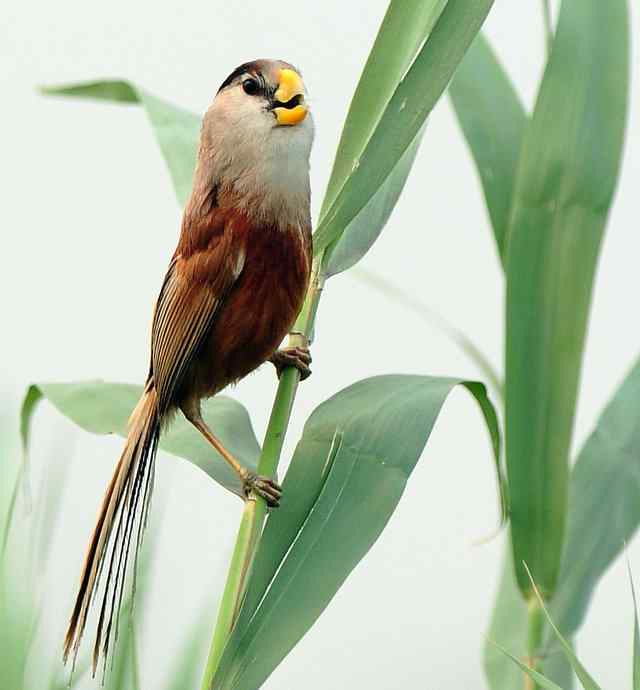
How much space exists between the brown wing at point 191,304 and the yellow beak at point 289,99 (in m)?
0.15

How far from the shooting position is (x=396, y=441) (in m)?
0.97

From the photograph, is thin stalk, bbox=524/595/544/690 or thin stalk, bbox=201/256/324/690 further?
thin stalk, bbox=524/595/544/690

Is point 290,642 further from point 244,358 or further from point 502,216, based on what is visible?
point 502,216

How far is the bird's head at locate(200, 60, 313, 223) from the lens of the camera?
1034 mm

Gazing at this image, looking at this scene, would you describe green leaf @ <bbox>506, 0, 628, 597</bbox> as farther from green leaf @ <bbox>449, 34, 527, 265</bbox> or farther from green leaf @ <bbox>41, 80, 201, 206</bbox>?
green leaf @ <bbox>41, 80, 201, 206</bbox>

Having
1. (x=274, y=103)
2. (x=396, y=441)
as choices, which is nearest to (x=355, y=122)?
(x=274, y=103)

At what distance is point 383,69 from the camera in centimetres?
94

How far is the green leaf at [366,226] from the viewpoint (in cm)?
110

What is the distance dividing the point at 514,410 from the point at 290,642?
39cm

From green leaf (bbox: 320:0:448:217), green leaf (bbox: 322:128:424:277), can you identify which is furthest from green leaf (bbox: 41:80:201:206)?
green leaf (bbox: 320:0:448:217)

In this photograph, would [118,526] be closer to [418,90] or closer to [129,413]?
[129,413]

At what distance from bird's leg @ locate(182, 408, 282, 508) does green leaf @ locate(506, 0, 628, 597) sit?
28 centimetres

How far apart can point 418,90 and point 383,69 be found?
66 millimetres

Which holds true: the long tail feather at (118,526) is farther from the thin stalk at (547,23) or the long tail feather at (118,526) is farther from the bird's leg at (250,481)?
the thin stalk at (547,23)
